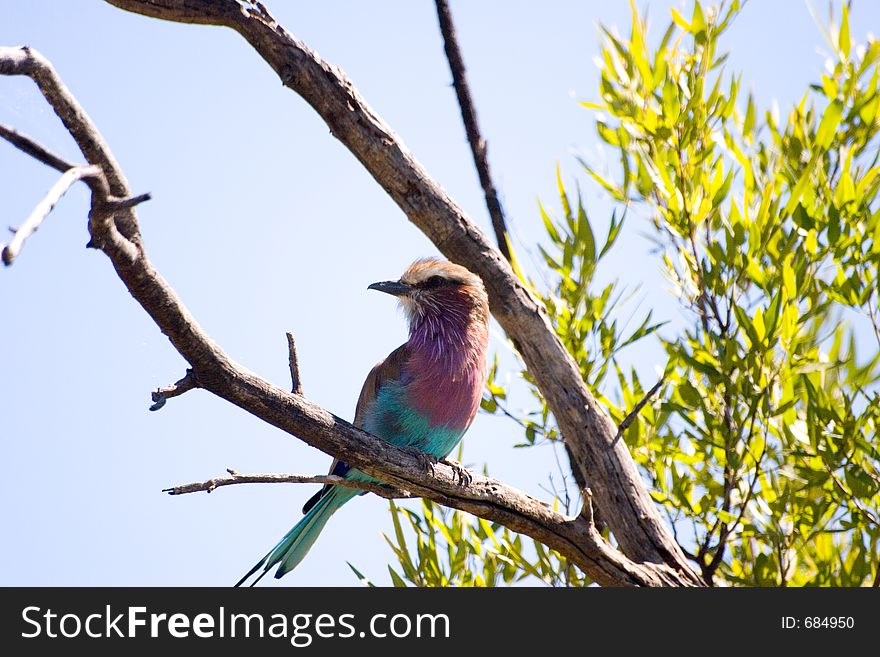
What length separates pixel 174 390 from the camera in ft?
Result: 6.86

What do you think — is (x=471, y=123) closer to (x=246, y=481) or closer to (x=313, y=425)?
(x=313, y=425)

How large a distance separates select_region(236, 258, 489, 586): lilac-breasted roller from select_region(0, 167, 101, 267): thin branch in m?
1.72

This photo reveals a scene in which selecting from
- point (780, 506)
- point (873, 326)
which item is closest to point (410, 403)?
point (780, 506)

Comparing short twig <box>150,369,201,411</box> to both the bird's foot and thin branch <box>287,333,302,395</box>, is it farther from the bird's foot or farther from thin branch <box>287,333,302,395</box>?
the bird's foot

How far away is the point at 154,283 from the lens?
2008mm

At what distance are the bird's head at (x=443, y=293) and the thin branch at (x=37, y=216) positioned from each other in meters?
2.05

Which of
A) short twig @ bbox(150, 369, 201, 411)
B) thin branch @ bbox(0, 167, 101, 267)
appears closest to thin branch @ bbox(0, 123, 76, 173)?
thin branch @ bbox(0, 167, 101, 267)

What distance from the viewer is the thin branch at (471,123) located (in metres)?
3.86

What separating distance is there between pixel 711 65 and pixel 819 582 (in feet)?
6.16

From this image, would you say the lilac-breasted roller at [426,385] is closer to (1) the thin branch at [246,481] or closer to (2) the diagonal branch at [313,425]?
(2) the diagonal branch at [313,425]

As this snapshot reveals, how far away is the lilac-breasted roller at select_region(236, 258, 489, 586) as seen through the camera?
322cm

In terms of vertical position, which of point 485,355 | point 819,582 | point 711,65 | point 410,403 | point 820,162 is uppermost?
point 711,65
